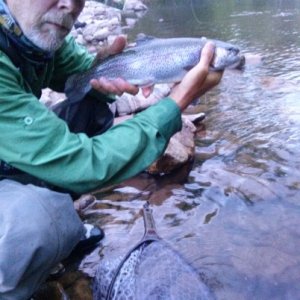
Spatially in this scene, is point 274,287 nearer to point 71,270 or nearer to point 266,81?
point 71,270

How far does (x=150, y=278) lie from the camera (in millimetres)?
1897

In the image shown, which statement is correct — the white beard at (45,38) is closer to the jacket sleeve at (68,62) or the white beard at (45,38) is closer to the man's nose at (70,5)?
the man's nose at (70,5)

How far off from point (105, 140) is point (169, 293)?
743mm

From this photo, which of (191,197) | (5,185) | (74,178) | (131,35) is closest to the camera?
(74,178)

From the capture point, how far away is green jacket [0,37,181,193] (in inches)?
73.6

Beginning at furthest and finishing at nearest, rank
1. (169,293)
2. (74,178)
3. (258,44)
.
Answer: (258,44) < (74,178) < (169,293)

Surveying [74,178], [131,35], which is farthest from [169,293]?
[131,35]

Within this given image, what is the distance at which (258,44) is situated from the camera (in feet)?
33.2

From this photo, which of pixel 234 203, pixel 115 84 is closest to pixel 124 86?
pixel 115 84

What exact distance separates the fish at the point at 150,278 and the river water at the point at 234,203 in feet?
1.49

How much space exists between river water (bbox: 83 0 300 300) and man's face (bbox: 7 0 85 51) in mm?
1233

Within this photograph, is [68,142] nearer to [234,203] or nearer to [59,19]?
[59,19]

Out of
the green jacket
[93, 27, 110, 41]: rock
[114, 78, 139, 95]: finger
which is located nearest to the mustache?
the green jacket

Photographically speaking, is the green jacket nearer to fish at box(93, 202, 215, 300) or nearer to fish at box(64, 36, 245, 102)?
fish at box(93, 202, 215, 300)
